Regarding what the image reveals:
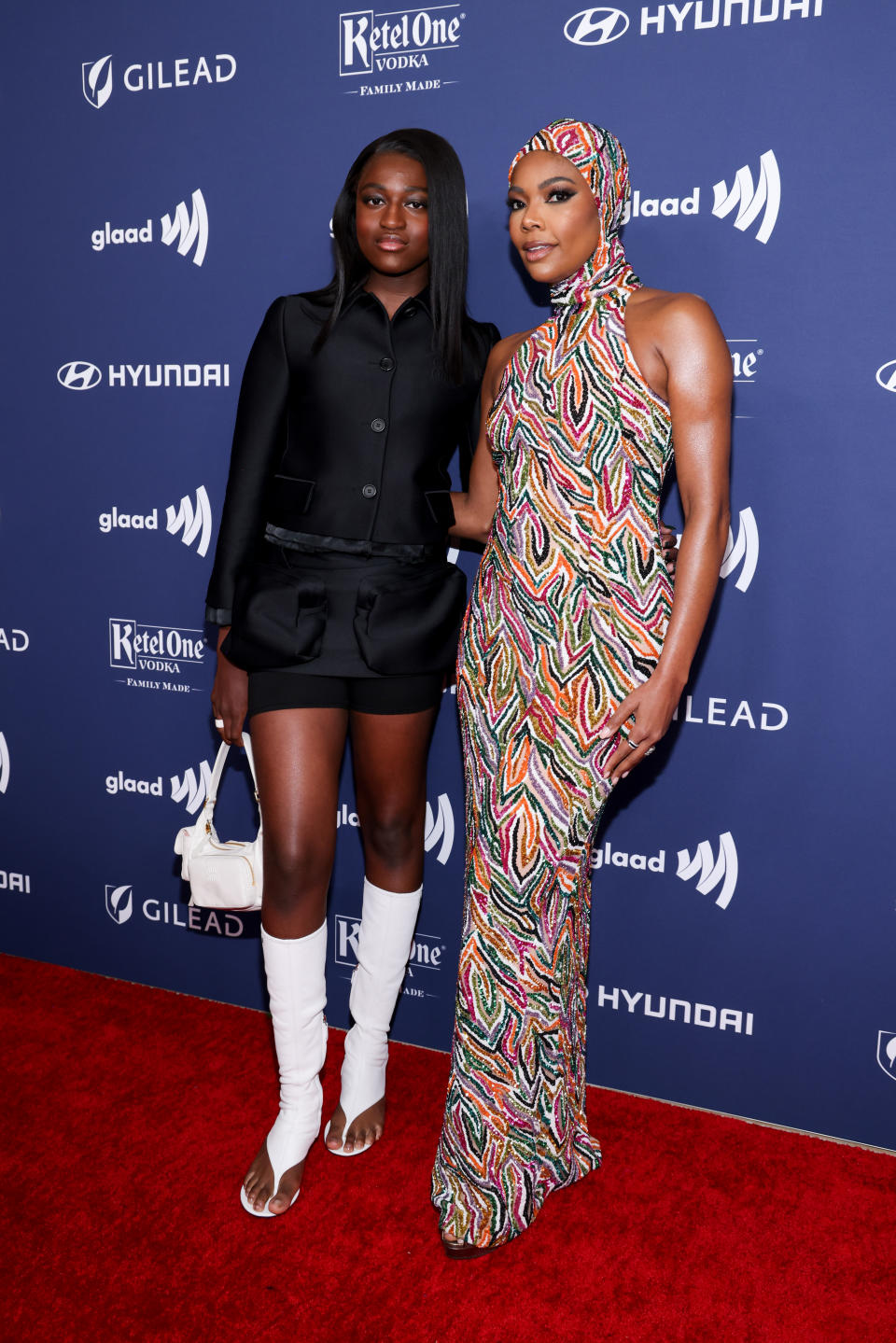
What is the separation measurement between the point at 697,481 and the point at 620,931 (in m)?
1.16

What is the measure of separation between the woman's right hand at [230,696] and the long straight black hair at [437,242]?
0.64 meters

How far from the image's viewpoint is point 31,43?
2680mm

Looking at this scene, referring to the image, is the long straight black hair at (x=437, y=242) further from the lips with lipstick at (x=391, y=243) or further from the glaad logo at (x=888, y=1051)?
the glaad logo at (x=888, y=1051)

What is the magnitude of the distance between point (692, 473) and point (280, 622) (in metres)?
0.80

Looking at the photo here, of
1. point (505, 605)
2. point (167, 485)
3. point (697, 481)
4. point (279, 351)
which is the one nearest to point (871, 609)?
point (697, 481)

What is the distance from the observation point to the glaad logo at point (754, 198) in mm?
2107

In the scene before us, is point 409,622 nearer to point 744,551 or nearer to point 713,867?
point 744,551

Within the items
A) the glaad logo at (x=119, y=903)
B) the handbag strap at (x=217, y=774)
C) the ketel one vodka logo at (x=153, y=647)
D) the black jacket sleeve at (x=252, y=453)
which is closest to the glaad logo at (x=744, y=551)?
the black jacket sleeve at (x=252, y=453)

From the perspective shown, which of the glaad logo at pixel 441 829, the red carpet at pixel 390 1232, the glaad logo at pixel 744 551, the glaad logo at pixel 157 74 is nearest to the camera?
the red carpet at pixel 390 1232

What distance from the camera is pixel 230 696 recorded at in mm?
2189

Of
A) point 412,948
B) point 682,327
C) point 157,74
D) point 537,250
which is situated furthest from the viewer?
point 412,948

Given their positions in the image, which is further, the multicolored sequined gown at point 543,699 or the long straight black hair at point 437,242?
the long straight black hair at point 437,242

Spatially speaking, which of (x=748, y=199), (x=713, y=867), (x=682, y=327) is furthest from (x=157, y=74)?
(x=713, y=867)

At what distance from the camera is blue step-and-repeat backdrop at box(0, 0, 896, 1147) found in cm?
213
